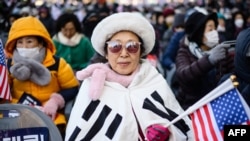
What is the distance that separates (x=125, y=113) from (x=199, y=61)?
1637 millimetres

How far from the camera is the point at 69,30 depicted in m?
8.63

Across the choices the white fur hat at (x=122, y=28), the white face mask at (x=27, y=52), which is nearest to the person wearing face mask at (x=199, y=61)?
the white fur hat at (x=122, y=28)

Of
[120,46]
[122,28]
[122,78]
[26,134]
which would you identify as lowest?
[26,134]

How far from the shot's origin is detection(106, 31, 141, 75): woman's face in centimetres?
438

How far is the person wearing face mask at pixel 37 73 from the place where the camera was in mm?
5465

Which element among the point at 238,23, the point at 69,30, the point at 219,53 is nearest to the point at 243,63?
the point at 219,53

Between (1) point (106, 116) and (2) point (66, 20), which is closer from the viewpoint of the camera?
(1) point (106, 116)

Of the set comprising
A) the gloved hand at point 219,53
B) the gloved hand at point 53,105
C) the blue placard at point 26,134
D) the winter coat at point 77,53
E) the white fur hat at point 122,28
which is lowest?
the gloved hand at point 53,105

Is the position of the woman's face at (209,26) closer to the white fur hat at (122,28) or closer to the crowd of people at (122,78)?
the crowd of people at (122,78)

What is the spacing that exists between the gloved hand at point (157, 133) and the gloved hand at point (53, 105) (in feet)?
5.33

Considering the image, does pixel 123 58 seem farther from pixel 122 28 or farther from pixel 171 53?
pixel 171 53

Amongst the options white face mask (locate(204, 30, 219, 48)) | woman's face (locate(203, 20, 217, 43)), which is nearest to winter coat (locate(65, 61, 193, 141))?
white face mask (locate(204, 30, 219, 48))

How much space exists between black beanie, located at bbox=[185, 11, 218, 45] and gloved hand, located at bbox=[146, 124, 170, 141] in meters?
2.38

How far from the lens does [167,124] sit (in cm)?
408
